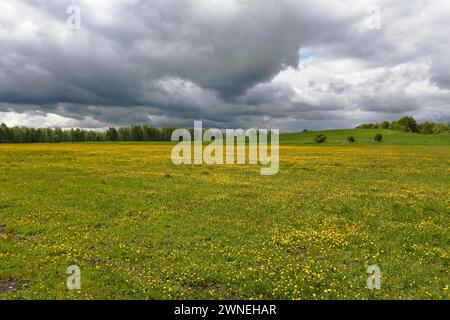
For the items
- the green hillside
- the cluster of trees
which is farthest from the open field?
the cluster of trees

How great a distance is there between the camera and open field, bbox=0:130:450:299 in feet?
28.9

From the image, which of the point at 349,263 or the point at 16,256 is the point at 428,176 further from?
the point at 16,256

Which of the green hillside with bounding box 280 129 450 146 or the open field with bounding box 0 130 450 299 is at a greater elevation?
the green hillside with bounding box 280 129 450 146

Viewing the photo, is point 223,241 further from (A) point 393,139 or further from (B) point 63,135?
(B) point 63,135

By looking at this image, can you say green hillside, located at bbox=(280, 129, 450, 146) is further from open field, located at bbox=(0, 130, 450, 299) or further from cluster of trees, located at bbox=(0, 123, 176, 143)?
open field, located at bbox=(0, 130, 450, 299)

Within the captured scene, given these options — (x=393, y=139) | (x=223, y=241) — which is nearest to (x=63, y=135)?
(x=393, y=139)

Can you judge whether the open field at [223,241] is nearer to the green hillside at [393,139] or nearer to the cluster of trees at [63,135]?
the green hillside at [393,139]

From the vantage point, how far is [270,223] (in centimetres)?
1505

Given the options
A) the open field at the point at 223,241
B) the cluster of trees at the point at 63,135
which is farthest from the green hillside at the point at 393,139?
the open field at the point at 223,241

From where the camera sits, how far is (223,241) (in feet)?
41.2

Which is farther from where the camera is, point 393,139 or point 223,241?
point 393,139

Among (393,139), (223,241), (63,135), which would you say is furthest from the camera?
(63,135)

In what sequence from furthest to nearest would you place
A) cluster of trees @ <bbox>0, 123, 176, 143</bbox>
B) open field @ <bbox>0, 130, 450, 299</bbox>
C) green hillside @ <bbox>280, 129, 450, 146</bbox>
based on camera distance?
cluster of trees @ <bbox>0, 123, 176, 143</bbox> < green hillside @ <bbox>280, 129, 450, 146</bbox> < open field @ <bbox>0, 130, 450, 299</bbox>
